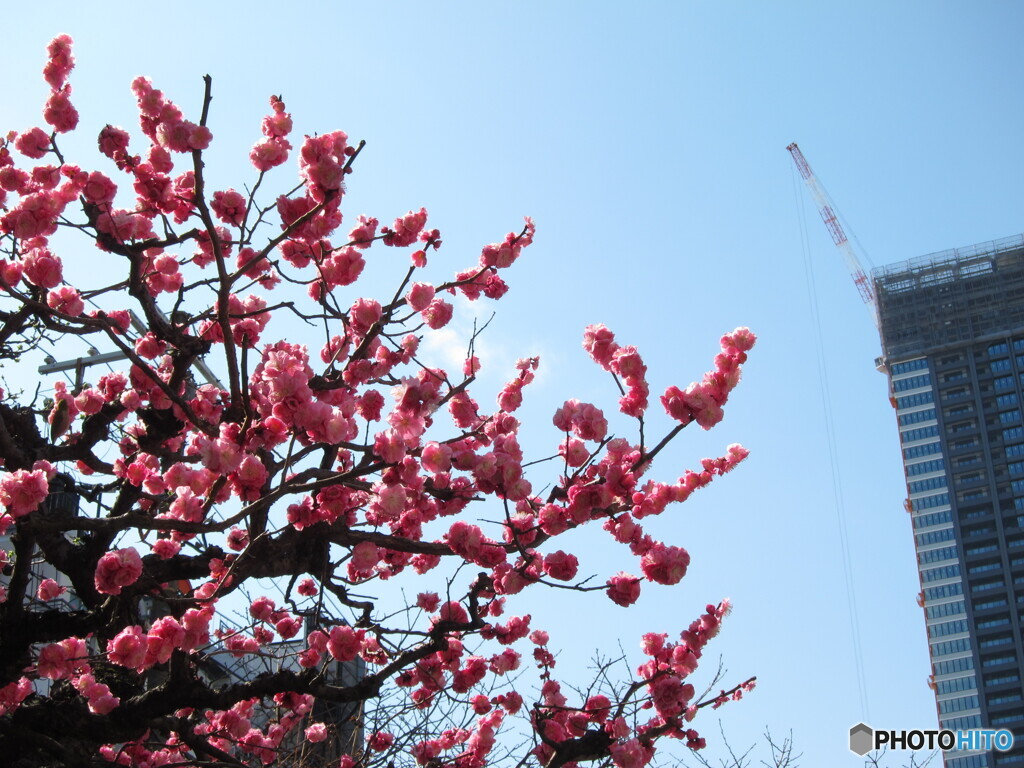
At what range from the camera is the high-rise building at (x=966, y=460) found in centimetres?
8694

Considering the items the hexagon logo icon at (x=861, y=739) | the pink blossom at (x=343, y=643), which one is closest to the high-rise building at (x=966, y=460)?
the hexagon logo icon at (x=861, y=739)

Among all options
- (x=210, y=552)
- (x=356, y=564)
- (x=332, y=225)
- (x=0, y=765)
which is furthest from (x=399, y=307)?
(x=0, y=765)

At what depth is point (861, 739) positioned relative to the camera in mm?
10219

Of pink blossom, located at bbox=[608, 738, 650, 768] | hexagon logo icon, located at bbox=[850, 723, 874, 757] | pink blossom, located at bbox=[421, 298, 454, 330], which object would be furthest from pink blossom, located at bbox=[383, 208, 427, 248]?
hexagon logo icon, located at bbox=[850, 723, 874, 757]

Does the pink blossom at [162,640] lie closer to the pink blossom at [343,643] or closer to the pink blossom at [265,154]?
the pink blossom at [343,643]

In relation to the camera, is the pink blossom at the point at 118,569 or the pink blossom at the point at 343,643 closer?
the pink blossom at the point at 118,569

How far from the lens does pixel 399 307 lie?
532cm

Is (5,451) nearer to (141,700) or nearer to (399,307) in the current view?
(141,700)

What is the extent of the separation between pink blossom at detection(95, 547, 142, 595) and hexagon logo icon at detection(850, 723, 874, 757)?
8014 mm

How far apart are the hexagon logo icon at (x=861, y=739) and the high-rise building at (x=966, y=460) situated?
83.2 meters

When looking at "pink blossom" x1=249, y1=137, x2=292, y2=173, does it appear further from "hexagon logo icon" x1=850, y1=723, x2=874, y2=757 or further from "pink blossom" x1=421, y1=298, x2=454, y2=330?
"hexagon logo icon" x1=850, y1=723, x2=874, y2=757

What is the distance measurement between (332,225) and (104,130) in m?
1.34

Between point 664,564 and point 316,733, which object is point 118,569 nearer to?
point 664,564

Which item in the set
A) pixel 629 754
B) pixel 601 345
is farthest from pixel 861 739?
pixel 601 345
